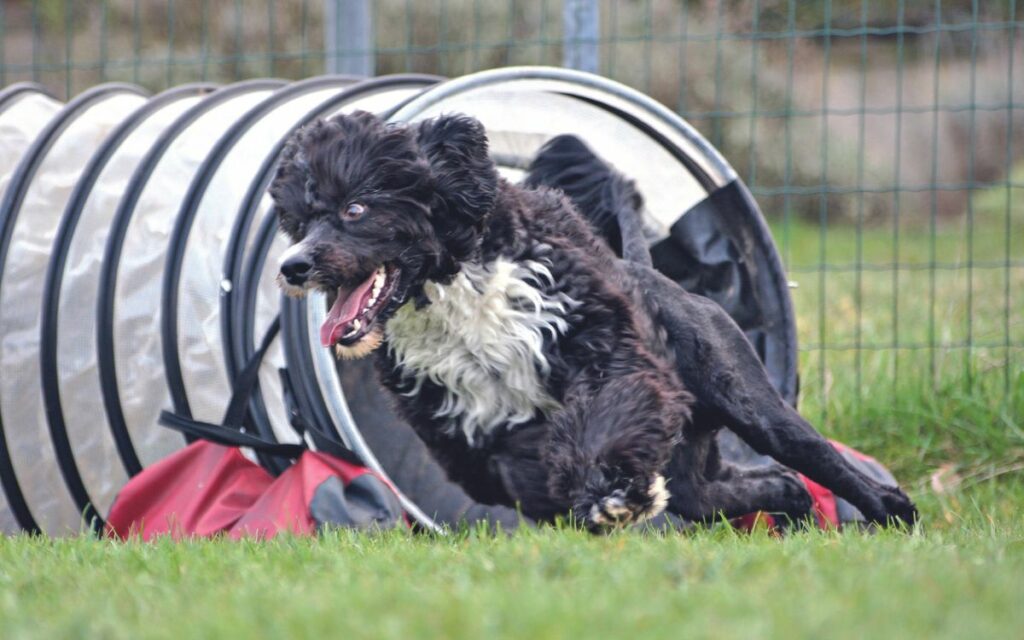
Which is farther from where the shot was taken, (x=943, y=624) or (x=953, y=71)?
(x=953, y=71)

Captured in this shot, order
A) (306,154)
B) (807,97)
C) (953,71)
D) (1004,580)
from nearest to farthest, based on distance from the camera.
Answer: (1004,580) → (306,154) → (953,71) → (807,97)

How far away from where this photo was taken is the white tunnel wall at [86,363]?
473 cm

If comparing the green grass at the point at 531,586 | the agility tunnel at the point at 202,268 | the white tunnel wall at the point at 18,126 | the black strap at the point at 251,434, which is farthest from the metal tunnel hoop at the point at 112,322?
the green grass at the point at 531,586

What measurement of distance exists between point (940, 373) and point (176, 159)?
3126mm

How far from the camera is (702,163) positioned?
15.8 ft

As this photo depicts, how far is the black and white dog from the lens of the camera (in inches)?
136

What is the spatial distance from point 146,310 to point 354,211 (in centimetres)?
140

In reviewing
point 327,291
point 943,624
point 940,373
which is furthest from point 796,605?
point 940,373

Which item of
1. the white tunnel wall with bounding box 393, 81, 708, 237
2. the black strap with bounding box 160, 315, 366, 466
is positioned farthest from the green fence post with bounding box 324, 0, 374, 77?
the black strap with bounding box 160, 315, 366, 466

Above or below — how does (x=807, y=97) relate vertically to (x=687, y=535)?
above

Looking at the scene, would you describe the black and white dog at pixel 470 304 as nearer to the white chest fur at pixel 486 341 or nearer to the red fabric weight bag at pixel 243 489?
the white chest fur at pixel 486 341

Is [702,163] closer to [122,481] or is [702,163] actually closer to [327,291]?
[327,291]

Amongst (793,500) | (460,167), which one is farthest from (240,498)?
(793,500)

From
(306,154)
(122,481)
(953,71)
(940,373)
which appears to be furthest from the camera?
(953,71)
